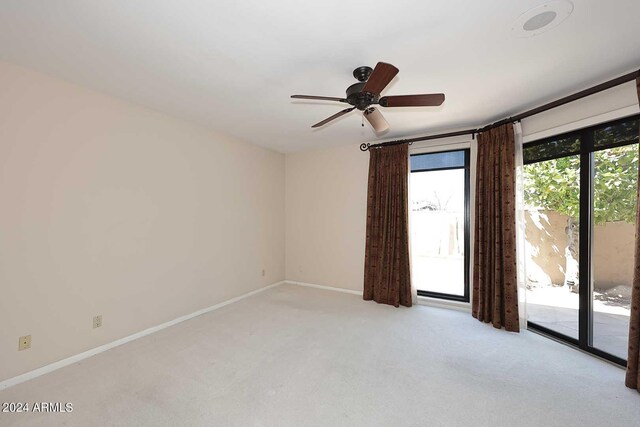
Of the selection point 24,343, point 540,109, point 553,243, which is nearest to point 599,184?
point 553,243

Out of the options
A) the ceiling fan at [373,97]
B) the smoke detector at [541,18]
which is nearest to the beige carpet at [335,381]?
the ceiling fan at [373,97]

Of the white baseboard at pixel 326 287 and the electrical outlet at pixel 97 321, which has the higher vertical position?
the electrical outlet at pixel 97 321

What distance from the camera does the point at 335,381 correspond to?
2.07 metres

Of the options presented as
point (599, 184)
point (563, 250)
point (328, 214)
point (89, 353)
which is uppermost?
point (599, 184)

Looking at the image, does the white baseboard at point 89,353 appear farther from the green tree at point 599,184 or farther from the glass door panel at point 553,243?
the green tree at point 599,184

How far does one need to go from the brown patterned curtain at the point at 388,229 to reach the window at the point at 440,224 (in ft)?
0.46

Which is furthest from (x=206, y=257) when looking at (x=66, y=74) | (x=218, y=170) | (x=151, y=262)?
(x=66, y=74)

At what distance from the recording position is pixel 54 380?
2.06 meters

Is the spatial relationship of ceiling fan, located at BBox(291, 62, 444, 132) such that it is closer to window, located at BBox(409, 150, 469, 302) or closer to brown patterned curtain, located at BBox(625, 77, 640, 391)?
brown patterned curtain, located at BBox(625, 77, 640, 391)

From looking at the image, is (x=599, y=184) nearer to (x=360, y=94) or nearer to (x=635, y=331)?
(x=635, y=331)

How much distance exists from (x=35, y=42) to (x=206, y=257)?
8.46ft

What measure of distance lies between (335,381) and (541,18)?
2843 mm

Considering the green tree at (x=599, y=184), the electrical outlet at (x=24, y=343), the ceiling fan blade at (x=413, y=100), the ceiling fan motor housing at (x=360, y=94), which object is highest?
the ceiling fan motor housing at (x=360, y=94)

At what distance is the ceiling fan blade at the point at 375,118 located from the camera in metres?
2.20
